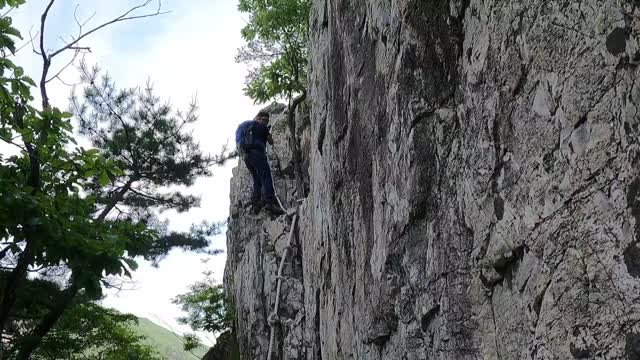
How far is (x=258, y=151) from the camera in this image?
441 inches

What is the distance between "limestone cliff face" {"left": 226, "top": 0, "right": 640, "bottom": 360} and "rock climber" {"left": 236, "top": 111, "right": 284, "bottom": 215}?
428 cm

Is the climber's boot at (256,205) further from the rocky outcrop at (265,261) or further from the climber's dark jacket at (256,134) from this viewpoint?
the climber's dark jacket at (256,134)

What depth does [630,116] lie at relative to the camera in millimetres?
2562

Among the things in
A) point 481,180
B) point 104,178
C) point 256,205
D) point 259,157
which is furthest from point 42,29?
point 256,205

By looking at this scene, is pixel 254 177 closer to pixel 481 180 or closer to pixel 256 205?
pixel 256 205

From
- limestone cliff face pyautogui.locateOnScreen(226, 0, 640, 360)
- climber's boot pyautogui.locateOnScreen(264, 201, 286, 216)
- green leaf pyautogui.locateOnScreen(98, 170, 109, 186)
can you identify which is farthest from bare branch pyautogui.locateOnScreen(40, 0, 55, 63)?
climber's boot pyautogui.locateOnScreen(264, 201, 286, 216)

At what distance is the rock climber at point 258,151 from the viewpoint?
11.2m

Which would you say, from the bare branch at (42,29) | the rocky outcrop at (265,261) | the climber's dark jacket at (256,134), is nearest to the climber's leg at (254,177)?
the climber's dark jacket at (256,134)

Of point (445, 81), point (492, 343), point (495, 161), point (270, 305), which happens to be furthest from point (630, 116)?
point (270, 305)

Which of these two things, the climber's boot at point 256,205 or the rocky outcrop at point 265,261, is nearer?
the rocky outcrop at point 265,261

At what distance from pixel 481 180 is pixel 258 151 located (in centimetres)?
778

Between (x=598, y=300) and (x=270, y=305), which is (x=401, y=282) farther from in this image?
(x=270, y=305)

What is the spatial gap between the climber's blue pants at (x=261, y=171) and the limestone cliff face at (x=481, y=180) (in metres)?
4.26

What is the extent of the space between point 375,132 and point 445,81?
109cm
